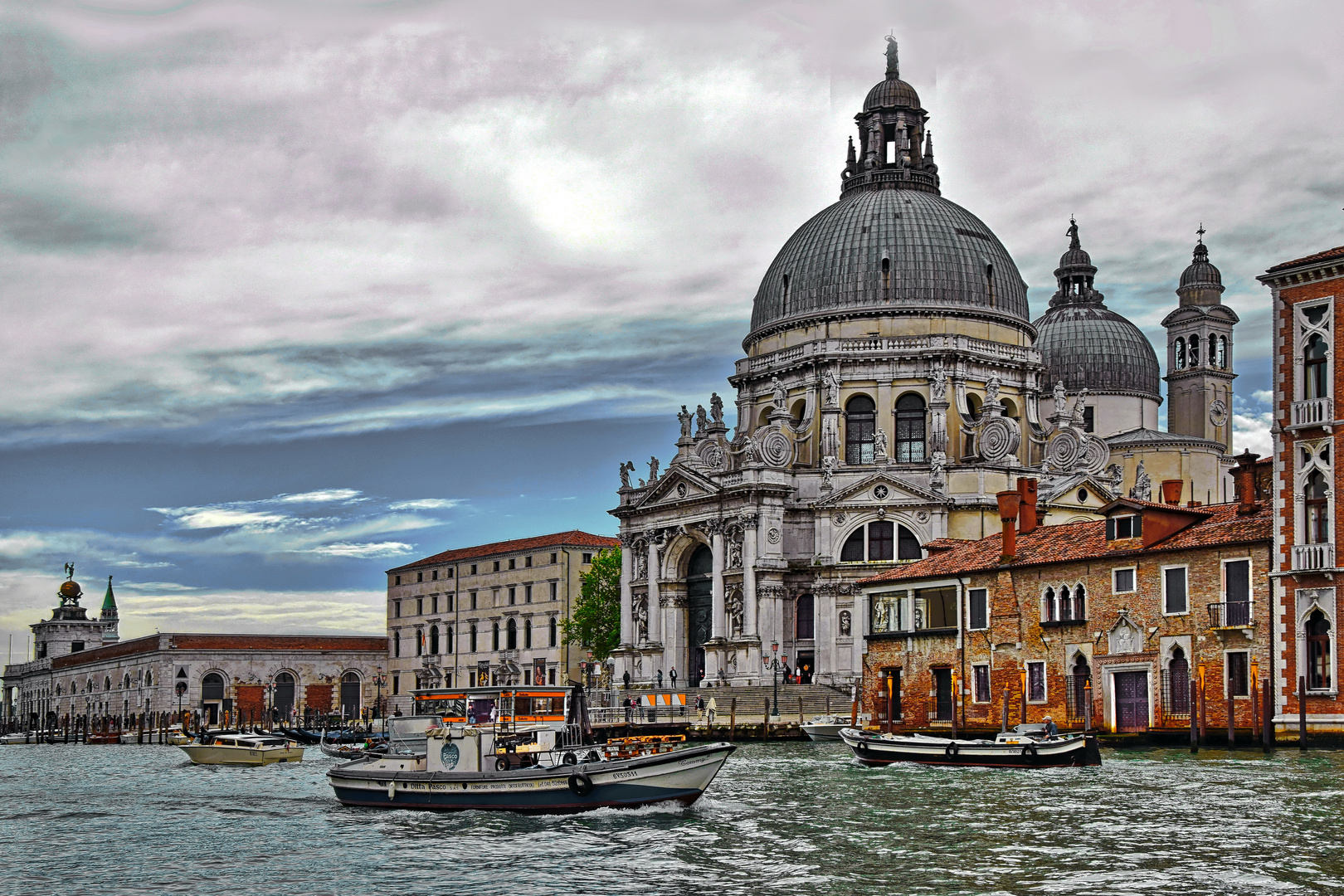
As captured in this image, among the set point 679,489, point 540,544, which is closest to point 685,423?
point 679,489

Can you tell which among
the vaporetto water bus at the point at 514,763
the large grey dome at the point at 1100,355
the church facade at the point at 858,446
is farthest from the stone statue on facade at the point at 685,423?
the vaporetto water bus at the point at 514,763

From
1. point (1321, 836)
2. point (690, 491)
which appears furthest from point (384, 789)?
point (690, 491)

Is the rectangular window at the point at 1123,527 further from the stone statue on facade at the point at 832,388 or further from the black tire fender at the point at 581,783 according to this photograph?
the stone statue on facade at the point at 832,388

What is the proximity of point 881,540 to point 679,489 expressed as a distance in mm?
9680

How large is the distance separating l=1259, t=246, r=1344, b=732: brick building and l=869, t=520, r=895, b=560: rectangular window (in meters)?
29.1

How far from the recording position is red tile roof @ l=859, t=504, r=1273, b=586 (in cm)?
4247

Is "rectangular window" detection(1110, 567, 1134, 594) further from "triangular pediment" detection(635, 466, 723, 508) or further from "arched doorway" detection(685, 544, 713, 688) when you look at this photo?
"arched doorway" detection(685, 544, 713, 688)

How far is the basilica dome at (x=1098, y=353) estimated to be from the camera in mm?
87125

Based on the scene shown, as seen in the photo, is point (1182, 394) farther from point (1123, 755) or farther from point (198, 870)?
point (198, 870)

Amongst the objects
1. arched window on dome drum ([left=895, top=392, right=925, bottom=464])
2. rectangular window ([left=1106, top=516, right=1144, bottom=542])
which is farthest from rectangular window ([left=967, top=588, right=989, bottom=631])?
arched window on dome drum ([left=895, top=392, right=925, bottom=464])

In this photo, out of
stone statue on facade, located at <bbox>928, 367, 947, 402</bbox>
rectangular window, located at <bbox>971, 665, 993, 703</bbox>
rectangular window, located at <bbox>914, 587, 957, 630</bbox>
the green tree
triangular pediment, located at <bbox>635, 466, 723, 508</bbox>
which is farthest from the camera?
the green tree

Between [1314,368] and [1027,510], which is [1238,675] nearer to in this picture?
[1314,368]

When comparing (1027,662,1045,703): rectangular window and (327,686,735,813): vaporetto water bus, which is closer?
(327,686,735,813): vaporetto water bus

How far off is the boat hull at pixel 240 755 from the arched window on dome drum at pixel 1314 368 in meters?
34.2
